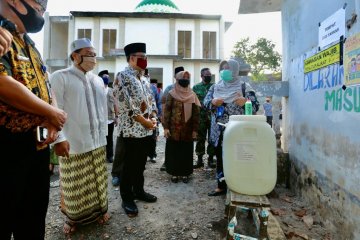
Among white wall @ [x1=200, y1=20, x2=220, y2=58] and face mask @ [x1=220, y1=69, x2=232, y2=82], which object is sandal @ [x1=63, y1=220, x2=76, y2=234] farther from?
white wall @ [x1=200, y1=20, x2=220, y2=58]

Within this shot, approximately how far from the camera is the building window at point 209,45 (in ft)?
59.0

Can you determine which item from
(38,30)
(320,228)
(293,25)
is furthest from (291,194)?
(38,30)

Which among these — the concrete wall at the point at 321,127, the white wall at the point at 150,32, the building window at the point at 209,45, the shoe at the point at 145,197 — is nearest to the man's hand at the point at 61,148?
the shoe at the point at 145,197

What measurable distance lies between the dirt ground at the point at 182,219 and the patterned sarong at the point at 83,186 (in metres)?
0.18

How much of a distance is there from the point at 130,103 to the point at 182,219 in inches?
51.1

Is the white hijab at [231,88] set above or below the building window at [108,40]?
below

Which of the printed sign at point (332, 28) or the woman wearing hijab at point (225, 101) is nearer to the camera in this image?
the printed sign at point (332, 28)

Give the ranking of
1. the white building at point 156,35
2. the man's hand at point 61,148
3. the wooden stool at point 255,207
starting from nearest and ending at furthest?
the man's hand at point 61,148 < the wooden stool at point 255,207 < the white building at point 156,35

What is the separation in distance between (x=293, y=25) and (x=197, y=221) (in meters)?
2.89

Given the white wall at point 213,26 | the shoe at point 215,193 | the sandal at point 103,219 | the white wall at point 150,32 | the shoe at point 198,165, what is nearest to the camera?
the sandal at point 103,219

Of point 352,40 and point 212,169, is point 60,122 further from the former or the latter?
point 212,169

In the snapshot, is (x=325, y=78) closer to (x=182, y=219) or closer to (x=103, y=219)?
(x=182, y=219)

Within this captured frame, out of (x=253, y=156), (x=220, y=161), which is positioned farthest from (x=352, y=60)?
(x=220, y=161)

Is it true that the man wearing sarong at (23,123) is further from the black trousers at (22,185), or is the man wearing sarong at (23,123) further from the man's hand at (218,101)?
the man's hand at (218,101)
